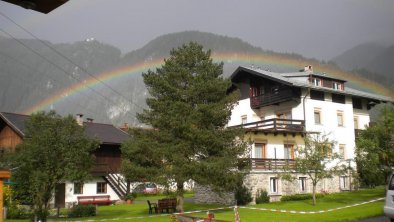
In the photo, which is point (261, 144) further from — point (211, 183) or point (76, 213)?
point (76, 213)

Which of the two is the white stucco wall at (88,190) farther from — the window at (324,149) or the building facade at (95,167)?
the window at (324,149)

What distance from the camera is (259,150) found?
36.5m

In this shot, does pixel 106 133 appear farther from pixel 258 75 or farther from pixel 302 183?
pixel 302 183

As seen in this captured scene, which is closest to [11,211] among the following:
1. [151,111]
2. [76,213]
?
[76,213]

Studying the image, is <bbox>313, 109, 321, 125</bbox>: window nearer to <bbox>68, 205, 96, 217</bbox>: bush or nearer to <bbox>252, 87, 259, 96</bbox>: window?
<bbox>252, 87, 259, 96</bbox>: window

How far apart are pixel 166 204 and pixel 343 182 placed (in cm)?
2132

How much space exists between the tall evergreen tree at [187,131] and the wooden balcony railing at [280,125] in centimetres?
1120

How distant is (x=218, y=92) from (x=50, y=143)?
10.3 m

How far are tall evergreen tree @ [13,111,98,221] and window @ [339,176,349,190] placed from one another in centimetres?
2639

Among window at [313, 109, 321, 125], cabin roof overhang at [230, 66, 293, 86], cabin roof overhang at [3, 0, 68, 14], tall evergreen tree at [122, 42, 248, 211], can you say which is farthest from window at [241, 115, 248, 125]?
cabin roof overhang at [3, 0, 68, 14]

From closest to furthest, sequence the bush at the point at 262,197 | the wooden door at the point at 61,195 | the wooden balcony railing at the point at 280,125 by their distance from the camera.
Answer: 1. the bush at the point at 262,197
2. the wooden balcony railing at the point at 280,125
3. the wooden door at the point at 61,195

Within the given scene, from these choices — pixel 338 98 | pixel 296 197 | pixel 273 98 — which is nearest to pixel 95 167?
pixel 273 98

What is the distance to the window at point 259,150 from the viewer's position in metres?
36.2

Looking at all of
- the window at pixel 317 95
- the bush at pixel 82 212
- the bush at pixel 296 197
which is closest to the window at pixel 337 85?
the window at pixel 317 95
